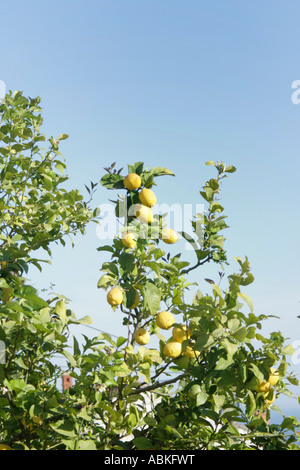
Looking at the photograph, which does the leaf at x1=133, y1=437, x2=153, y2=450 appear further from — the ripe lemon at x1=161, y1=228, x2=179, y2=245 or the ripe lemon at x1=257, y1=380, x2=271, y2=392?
the ripe lemon at x1=161, y1=228, x2=179, y2=245

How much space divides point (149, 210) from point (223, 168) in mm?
723

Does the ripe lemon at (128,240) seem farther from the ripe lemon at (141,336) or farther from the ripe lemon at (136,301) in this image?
the ripe lemon at (141,336)

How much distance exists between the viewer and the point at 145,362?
2.75 metres

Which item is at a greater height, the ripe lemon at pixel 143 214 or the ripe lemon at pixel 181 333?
the ripe lemon at pixel 143 214

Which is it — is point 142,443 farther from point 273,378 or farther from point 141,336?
point 273,378

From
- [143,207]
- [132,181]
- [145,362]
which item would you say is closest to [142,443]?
[145,362]

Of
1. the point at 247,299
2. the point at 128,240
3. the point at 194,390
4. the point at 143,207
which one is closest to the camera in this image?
the point at 194,390

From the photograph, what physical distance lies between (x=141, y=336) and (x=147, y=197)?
849 millimetres

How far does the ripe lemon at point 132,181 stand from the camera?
3039 millimetres

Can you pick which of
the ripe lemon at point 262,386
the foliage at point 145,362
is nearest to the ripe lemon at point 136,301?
the foliage at point 145,362

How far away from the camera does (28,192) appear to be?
14.3 ft

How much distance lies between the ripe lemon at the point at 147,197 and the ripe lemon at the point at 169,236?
190mm

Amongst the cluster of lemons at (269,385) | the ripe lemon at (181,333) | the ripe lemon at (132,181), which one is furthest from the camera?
the ripe lemon at (132,181)
